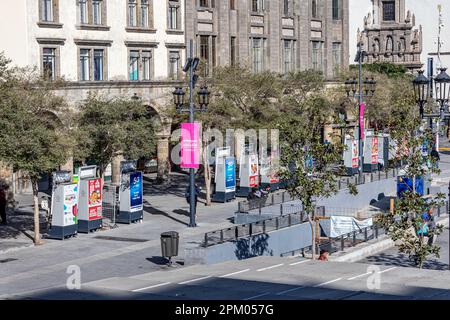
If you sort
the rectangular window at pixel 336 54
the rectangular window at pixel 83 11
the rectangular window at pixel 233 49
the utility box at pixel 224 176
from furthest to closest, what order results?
the rectangular window at pixel 336 54, the rectangular window at pixel 233 49, the rectangular window at pixel 83 11, the utility box at pixel 224 176

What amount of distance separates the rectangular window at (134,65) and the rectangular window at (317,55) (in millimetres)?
19441

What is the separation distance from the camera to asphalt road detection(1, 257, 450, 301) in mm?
24141

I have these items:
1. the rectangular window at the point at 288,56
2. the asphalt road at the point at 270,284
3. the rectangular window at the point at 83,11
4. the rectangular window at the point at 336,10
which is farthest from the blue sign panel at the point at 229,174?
the rectangular window at the point at 336,10

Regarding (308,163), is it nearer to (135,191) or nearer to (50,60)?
(135,191)

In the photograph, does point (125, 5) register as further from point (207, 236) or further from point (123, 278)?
point (123, 278)

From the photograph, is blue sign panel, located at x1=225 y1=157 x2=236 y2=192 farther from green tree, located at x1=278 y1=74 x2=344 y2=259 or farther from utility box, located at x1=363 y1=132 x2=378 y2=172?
utility box, located at x1=363 y1=132 x2=378 y2=172

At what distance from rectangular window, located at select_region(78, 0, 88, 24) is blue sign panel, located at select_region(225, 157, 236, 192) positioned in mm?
11400

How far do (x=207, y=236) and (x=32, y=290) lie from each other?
6.93 metres

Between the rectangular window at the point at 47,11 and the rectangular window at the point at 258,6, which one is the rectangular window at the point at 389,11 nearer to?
the rectangular window at the point at 258,6

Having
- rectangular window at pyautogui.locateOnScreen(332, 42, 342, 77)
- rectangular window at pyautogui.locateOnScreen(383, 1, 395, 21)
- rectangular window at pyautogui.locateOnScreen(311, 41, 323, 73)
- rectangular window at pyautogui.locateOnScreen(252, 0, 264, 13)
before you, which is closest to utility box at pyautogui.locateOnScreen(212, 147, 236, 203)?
rectangular window at pyautogui.locateOnScreen(252, 0, 264, 13)

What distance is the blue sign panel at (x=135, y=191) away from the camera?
40562mm

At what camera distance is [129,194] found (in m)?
40.4

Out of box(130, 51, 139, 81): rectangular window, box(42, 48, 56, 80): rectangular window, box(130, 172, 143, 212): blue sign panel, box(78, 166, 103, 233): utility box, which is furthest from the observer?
box(130, 51, 139, 81): rectangular window
